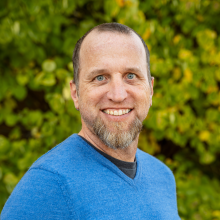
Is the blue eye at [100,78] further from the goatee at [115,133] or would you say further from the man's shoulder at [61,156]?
the man's shoulder at [61,156]

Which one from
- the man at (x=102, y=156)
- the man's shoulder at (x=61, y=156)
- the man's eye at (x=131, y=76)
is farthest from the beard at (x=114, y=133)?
the man's eye at (x=131, y=76)

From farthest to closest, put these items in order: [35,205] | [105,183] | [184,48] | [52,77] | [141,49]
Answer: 1. [184,48]
2. [52,77]
3. [141,49]
4. [105,183]
5. [35,205]

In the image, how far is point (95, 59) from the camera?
4.07 ft

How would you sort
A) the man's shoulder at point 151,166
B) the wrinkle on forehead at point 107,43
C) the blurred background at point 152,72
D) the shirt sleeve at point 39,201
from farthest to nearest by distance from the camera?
the blurred background at point 152,72 → the man's shoulder at point 151,166 → the wrinkle on forehead at point 107,43 → the shirt sleeve at point 39,201

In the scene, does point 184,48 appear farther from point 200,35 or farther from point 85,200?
point 85,200

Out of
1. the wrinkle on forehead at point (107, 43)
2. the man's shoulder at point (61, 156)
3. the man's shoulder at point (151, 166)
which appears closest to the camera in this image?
the man's shoulder at point (61, 156)

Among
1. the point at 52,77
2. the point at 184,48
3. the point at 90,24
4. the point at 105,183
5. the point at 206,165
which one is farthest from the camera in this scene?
the point at 206,165

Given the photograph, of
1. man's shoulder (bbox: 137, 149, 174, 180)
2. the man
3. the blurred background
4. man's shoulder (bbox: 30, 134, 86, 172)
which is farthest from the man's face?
the blurred background

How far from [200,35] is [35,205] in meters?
2.21

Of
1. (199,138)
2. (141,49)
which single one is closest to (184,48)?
(199,138)

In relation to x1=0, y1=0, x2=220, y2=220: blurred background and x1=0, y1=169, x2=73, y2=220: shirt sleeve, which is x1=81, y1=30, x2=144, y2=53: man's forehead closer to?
x1=0, y1=169, x2=73, y2=220: shirt sleeve

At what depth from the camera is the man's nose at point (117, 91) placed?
3.99ft

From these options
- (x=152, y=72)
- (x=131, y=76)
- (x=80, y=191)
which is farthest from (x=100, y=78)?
(x=152, y=72)

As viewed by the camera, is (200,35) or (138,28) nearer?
(138,28)
